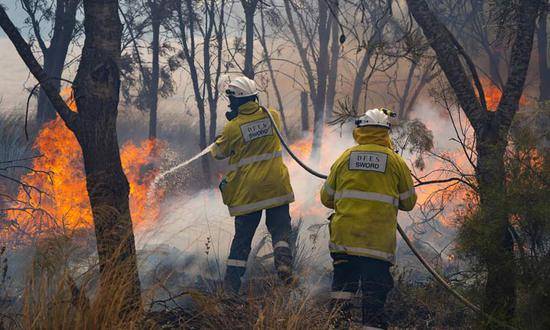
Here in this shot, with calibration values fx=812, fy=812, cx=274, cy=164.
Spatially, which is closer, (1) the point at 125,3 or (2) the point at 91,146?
(2) the point at 91,146

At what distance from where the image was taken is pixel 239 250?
6977 mm

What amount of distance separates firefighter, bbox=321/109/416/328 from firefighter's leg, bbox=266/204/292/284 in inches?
46.6

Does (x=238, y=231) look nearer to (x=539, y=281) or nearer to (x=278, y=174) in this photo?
(x=278, y=174)

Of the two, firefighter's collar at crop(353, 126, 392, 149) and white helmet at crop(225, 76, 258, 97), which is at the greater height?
white helmet at crop(225, 76, 258, 97)

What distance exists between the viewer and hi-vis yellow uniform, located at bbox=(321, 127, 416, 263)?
5.46 metres

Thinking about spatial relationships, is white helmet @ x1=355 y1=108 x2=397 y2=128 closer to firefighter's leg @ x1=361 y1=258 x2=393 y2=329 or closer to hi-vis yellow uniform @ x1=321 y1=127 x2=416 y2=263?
hi-vis yellow uniform @ x1=321 y1=127 x2=416 y2=263

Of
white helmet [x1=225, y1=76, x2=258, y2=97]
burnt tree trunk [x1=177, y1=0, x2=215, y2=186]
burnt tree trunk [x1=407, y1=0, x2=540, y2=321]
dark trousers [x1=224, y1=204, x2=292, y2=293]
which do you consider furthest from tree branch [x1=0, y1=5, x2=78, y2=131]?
burnt tree trunk [x1=177, y1=0, x2=215, y2=186]

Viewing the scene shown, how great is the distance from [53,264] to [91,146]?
47.8 inches

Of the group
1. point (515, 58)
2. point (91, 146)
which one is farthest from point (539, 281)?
point (91, 146)

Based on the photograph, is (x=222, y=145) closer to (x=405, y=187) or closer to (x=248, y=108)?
(x=248, y=108)

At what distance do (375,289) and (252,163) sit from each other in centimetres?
200

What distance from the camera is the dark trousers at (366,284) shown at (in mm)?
5414

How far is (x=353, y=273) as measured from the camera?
5688mm

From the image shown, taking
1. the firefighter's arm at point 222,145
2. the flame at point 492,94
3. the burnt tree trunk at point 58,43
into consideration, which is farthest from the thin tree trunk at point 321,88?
the firefighter's arm at point 222,145
